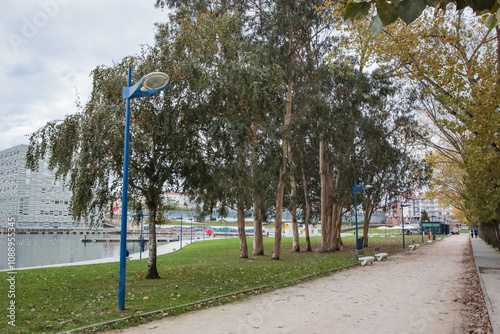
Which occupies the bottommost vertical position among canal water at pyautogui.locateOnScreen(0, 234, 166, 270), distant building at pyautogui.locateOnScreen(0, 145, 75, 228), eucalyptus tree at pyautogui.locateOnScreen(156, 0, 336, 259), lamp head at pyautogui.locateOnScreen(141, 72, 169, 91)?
canal water at pyautogui.locateOnScreen(0, 234, 166, 270)

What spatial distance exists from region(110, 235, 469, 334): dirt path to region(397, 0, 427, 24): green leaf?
5.27 meters

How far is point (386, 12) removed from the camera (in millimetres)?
2691

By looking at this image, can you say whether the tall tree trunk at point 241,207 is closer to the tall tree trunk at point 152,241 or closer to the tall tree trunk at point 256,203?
the tall tree trunk at point 256,203

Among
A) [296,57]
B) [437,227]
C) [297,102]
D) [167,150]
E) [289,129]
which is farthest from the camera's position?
[437,227]

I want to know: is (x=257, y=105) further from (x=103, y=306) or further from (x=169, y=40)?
(x=103, y=306)

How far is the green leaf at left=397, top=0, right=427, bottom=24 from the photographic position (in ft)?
8.30

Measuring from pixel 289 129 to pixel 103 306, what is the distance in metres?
14.5

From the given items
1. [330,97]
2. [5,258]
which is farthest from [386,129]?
[5,258]

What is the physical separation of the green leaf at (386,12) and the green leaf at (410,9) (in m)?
0.07

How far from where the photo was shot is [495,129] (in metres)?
11.7

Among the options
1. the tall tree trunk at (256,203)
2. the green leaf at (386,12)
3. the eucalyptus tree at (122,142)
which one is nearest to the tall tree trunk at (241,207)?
the tall tree trunk at (256,203)

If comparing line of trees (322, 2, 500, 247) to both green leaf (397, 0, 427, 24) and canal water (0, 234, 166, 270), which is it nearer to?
green leaf (397, 0, 427, 24)

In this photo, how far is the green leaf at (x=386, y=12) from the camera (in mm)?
2678

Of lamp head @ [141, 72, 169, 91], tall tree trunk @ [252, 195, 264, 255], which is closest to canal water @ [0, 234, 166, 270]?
tall tree trunk @ [252, 195, 264, 255]
